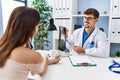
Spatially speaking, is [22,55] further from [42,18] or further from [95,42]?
[42,18]

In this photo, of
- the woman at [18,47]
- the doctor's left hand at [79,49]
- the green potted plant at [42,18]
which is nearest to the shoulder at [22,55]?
the woman at [18,47]

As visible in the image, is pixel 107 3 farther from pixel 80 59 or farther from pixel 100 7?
pixel 80 59

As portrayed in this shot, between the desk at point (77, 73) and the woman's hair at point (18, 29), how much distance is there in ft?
1.00

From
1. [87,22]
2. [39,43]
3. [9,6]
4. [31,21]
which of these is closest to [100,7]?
[87,22]

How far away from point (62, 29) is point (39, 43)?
1653 millimetres

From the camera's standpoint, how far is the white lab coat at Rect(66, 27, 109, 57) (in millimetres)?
1858

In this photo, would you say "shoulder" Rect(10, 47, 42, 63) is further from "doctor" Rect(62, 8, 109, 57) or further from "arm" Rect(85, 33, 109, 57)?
"doctor" Rect(62, 8, 109, 57)

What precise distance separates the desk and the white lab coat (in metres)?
0.38

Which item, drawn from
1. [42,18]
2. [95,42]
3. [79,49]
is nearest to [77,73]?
[79,49]

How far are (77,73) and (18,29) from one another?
0.54 m

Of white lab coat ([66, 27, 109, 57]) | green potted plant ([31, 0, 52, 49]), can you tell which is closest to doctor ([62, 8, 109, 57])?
white lab coat ([66, 27, 109, 57])

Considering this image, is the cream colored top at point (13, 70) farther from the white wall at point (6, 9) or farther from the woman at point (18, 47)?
the white wall at point (6, 9)

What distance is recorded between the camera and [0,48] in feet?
3.55

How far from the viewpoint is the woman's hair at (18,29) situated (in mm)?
1032
